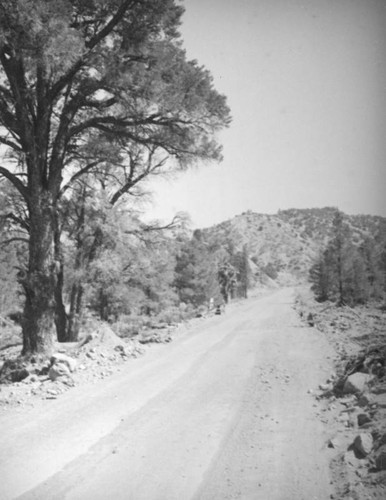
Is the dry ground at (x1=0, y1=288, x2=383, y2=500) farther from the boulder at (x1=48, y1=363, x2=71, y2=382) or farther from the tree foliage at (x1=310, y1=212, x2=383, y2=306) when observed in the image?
the tree foliage at (x1=310, y1=212, x2=383, y2=306)

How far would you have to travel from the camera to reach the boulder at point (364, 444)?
308 centimetres

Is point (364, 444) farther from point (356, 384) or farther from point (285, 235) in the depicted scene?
point (285, 235)

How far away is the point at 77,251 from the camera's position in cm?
1138

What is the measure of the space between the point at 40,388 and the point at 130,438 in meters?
2.81

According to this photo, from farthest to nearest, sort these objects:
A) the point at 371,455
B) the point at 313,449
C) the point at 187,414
Result: the point at 187,414, the point at 313,449, the point at 371,455

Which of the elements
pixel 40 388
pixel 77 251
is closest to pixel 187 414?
pixel 40 388

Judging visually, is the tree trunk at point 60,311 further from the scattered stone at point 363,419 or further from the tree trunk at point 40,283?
the scattered stone at point 363,419

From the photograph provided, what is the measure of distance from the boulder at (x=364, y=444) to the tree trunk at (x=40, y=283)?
6.77 metres

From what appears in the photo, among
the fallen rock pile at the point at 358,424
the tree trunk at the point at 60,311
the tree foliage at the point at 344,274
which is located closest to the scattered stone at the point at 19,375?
the tree trunk at the point at 60,311

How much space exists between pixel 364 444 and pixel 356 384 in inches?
67.8

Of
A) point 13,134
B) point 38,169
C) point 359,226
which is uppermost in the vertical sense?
point 359,226

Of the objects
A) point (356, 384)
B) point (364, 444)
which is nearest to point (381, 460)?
point (364, 444)

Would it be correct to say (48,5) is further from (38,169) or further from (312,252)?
(312,252)

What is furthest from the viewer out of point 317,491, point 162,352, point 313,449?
point 162,352
